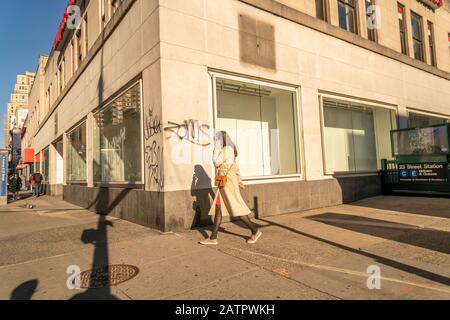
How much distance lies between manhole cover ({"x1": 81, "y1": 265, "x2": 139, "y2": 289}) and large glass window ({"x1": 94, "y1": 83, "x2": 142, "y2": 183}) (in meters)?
3.63

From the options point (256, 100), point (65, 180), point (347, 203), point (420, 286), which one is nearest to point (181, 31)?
point (256, 100)

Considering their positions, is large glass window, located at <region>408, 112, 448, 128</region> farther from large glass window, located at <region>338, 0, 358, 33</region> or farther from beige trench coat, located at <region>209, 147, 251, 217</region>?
beige trench coat, located at <region>209, 147, 251, 217</region>

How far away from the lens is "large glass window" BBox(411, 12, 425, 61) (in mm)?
15555

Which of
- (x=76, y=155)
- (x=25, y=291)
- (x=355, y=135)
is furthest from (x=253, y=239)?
(x=76, y=155)

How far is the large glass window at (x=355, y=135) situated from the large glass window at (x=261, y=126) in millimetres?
1533

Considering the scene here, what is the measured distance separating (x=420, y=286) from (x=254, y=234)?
2.62 meters

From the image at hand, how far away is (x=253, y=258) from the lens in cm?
452

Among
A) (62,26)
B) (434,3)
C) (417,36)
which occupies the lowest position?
(417,36)

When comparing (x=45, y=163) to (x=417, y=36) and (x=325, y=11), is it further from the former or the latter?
(x=417, y=36)

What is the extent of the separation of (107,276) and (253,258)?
1.91 meters

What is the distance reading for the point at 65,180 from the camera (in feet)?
54.6

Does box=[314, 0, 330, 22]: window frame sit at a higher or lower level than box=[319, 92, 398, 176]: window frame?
higher

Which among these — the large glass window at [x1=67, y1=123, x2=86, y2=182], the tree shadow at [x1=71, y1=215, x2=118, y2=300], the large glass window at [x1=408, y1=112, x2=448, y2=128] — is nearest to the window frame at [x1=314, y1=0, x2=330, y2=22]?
the large glass window at [x1=408, y1=112, x2=448, y2=128]

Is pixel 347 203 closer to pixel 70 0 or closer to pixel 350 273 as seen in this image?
pixel 350 273
